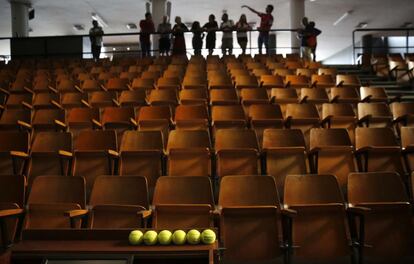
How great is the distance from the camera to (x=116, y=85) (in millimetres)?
4867

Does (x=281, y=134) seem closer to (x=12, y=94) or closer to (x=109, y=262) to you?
(x=109, y=262)

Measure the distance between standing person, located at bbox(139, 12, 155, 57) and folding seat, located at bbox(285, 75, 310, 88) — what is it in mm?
3006

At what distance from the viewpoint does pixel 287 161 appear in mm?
2797

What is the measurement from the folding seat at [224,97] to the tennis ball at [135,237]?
2.50m

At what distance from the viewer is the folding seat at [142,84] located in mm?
4734

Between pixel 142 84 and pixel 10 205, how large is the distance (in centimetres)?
282

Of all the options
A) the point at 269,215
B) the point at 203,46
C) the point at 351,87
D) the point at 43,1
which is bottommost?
the point at 269,215

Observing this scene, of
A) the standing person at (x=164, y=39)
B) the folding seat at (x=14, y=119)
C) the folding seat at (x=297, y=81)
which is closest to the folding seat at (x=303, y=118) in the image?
the folding seat at (x=297, y=81)

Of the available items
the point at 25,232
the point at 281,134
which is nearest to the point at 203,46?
the point at 281,134

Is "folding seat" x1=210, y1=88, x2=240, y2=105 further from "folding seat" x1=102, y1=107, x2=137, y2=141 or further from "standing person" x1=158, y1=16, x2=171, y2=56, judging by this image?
"standing person" x1=158, y1=16, x2=171, y2=56

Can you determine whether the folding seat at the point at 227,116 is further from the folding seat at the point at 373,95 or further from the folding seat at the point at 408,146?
the folding seat at the point at 373,95

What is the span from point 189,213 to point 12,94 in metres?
3.30

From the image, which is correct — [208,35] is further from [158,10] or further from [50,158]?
[50,158]

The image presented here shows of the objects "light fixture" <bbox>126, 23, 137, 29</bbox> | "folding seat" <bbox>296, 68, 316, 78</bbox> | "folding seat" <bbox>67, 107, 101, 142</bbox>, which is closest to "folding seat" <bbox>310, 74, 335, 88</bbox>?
"folding seat" <bbox>296, 68, 316, 78</bbox>
